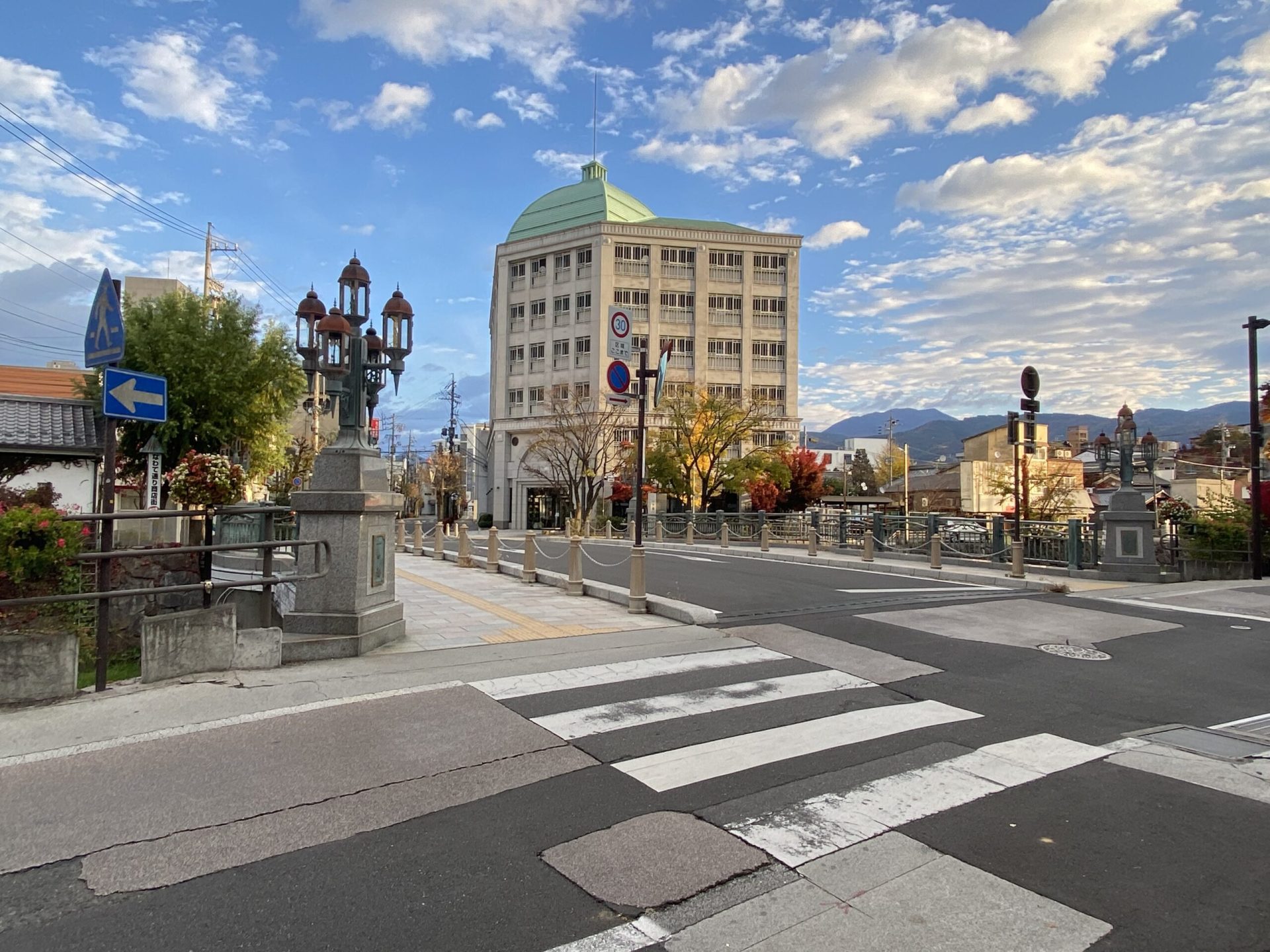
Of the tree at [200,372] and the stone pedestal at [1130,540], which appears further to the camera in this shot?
the tree at [200,372]

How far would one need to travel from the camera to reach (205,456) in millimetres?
10180

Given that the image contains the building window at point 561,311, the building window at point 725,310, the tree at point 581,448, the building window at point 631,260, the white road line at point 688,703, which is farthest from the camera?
the building window at point 561,311

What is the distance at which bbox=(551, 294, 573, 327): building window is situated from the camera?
63.8 meters

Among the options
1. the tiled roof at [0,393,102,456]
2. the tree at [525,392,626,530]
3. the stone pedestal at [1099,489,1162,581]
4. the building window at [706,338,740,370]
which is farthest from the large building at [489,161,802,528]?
the stone pedestal at [1099,489,1162,581]

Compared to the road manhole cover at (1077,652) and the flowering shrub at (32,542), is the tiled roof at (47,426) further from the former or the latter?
the road manhole cover at (1077,652)

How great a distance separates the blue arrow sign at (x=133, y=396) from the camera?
6.16 m

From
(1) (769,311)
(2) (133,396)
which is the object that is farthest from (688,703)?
(1) (769,311)

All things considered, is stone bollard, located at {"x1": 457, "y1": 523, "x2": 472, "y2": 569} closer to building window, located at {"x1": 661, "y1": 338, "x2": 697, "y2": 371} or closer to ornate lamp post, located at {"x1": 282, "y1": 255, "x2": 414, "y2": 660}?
ornate lamp post, located at {"x1": 282, "y1": 255, "x2": 414, "y2": 660}

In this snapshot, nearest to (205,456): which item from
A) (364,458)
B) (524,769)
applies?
(364,458)

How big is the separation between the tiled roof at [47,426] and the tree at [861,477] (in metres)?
79.4

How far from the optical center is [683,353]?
62344mm

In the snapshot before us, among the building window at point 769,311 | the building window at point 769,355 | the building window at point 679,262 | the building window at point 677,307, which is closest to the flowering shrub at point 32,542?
the building window at point 677,307

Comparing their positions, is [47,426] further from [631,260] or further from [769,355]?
[769,355]

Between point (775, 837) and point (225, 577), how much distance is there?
8956 millimetres
